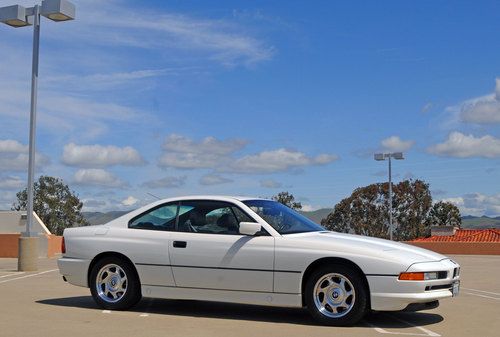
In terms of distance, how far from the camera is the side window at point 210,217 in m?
8.63

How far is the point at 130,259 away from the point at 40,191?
5751cm

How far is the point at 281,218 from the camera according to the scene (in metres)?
8.77

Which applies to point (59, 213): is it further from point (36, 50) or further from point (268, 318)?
point (268, 318)

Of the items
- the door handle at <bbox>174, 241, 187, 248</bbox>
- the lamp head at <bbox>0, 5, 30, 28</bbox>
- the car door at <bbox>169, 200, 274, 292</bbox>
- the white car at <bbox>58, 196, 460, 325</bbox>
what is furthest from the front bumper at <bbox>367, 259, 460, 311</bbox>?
the lamp head at <bbox>0, 5, 30, 28</bbox>

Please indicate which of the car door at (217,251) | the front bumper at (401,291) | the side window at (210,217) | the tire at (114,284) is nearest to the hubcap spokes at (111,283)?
the tire at (114,284)

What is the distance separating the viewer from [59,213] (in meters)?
64.2

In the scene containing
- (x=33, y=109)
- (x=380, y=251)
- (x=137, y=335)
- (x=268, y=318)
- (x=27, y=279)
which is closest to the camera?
(x=137, y=335)

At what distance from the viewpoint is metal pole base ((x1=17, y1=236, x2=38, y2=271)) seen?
627 inches

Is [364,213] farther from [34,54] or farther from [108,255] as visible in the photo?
[108,255]

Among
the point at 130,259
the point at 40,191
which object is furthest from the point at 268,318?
the point at 40,191

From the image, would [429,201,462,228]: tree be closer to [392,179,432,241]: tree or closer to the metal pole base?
[392,179,432,241]: tree

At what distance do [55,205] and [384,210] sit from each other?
30399mm

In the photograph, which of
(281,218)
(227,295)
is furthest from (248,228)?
(227,295)

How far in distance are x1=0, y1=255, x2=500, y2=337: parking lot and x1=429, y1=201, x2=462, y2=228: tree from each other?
5952cm
